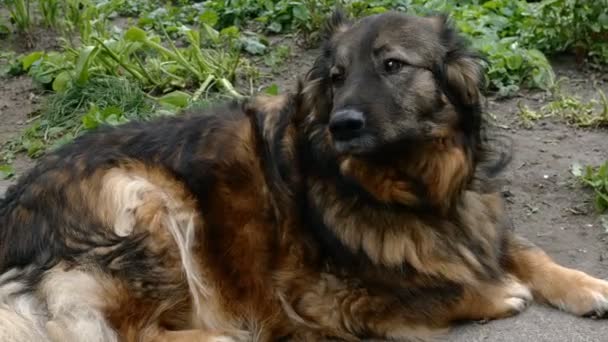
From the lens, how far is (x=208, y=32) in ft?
28.9

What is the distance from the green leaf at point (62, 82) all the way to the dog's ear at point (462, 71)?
4.22 m

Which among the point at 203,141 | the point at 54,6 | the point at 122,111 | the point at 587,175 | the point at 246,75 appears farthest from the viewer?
the point at 54,6

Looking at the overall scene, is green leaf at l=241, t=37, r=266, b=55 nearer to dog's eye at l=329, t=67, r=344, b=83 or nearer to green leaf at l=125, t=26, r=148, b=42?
green leaf at l=125, t=26, r=148, b=42

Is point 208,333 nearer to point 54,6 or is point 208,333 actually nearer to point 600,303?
point 600,303

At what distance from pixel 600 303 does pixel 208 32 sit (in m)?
4.93

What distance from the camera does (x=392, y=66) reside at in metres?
4.83

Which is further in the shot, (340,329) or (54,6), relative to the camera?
(54,6)

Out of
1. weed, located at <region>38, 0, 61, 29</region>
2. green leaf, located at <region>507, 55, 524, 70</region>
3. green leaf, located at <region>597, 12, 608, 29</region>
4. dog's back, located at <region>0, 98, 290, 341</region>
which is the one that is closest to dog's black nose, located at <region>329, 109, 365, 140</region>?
dog's back, located at <region>0, 98, 290, 341</region>

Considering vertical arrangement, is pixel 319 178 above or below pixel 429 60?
below

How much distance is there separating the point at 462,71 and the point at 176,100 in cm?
342

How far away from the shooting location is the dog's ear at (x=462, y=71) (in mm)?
4891

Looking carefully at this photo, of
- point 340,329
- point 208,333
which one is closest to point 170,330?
point 208,333

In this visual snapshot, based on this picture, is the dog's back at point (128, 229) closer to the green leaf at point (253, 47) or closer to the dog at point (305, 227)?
the dog at point (305, 227)

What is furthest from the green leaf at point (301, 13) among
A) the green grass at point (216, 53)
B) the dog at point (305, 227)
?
the dog at point (305, 227)
